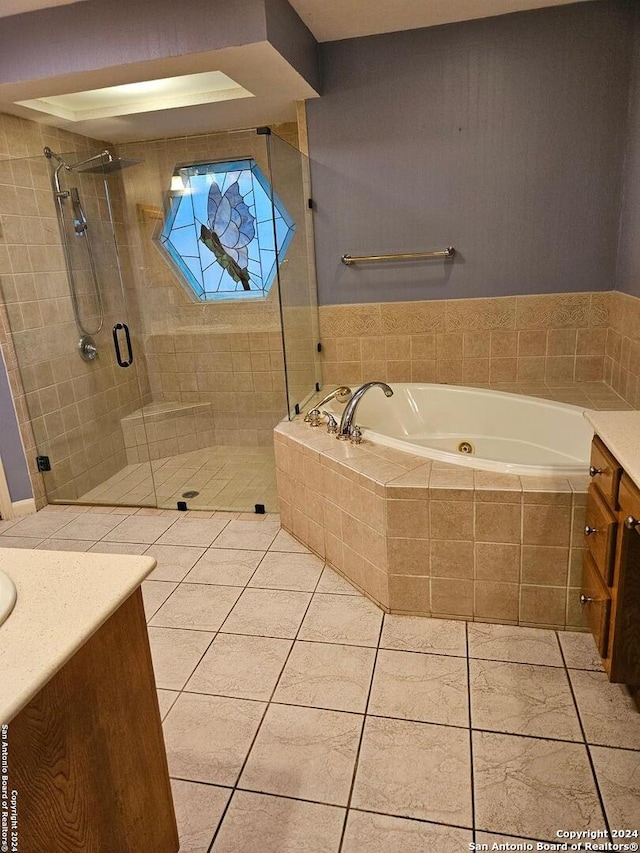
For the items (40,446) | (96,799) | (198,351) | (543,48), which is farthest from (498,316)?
(96,799)

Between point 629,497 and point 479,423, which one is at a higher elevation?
point 629,497

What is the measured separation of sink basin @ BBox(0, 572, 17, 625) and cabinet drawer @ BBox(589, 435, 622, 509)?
1422 millimetres

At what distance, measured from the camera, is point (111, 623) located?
0.99m

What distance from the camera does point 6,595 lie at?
94cm

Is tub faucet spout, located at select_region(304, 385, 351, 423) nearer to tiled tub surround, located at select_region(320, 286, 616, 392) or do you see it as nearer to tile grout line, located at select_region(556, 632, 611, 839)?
tiled tub surround, located at select_region(320, 286, 616, 392)

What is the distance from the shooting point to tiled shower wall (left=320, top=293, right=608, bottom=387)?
3162 mm

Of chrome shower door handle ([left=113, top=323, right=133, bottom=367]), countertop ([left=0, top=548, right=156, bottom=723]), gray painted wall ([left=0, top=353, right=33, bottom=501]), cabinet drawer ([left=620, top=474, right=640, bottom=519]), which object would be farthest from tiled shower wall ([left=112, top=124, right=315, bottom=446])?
countertop ([left=0, top=548, right=156, bottom=723])

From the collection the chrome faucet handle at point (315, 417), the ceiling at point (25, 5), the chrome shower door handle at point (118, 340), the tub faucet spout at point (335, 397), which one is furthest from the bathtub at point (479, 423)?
the ceiling at point (25, 5)

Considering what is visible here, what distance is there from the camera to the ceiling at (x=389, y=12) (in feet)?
8.45

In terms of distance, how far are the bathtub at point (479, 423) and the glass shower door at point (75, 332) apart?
1.35m

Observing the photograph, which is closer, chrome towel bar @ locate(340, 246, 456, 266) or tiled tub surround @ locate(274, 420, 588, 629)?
tiled tub surround @ locate(274, 420, 588, 629)

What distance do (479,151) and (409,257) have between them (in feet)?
2.13

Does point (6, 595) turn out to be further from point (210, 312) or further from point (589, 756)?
point (210, 312)

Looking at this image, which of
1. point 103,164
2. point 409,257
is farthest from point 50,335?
point 409,257
